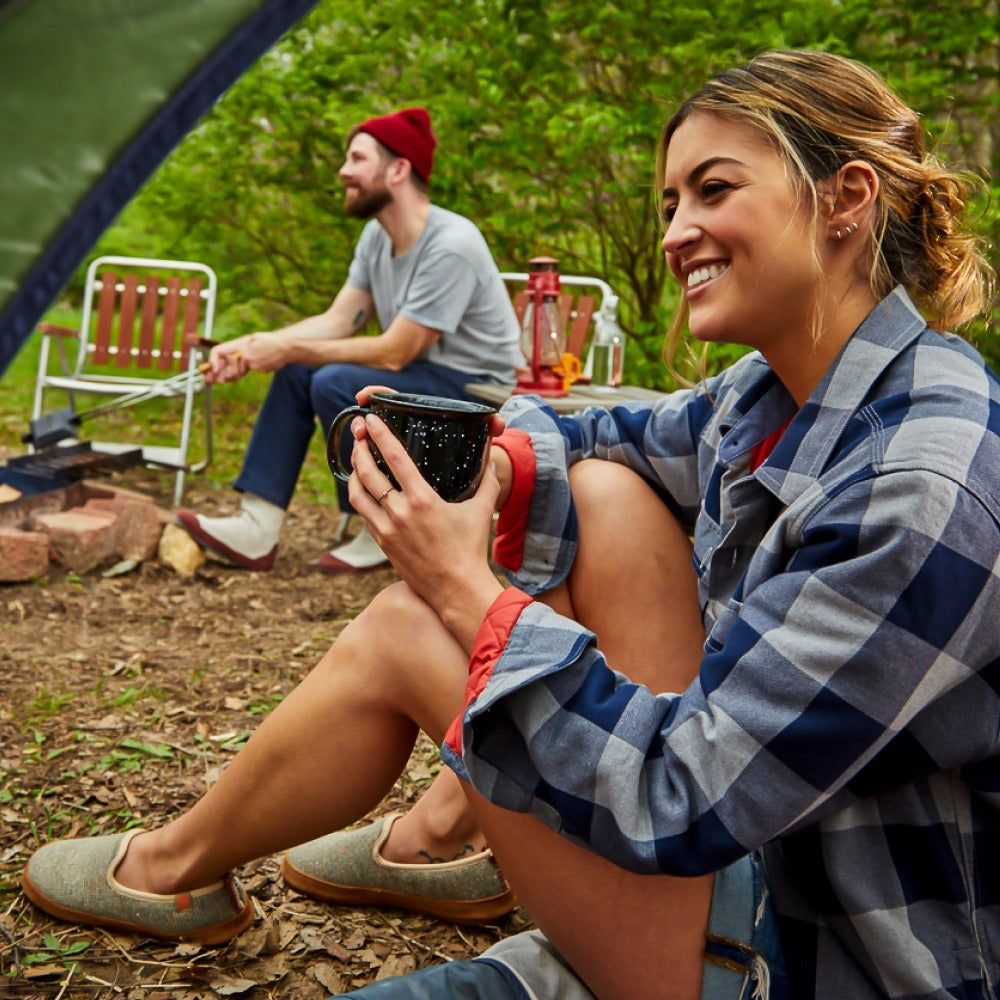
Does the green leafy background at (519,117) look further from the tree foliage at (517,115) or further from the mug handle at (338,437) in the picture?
the mug handle at (338,437)

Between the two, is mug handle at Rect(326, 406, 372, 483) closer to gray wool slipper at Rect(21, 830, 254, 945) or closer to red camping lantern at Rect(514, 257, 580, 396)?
gray wool slipper at Rect(21, 830, 254, 945)

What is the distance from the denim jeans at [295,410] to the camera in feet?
13.9

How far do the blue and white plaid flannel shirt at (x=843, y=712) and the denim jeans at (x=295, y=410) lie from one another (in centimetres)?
303

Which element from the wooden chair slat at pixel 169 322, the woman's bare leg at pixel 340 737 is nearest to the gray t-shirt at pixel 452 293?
the wooden chair slat at pixel 169 322

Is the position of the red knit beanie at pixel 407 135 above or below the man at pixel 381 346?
above

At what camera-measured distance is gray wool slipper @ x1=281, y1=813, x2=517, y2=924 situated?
6.31 ft

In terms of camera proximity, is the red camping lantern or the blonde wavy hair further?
the red camping lantern

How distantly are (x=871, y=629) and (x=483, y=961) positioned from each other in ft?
2.31

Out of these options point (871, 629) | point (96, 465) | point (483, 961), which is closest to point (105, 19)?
point (871, 629)

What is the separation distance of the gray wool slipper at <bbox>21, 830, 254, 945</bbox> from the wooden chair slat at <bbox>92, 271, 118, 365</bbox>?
4768 mm

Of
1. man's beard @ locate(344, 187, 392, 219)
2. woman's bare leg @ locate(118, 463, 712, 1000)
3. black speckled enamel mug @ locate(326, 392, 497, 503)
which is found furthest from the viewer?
man's beard @ locate(344, 187, 392, 219)

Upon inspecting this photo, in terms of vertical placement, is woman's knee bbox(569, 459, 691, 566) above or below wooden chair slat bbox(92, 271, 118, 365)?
above

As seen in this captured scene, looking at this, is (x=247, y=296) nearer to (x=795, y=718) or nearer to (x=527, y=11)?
(x=527, y=11)

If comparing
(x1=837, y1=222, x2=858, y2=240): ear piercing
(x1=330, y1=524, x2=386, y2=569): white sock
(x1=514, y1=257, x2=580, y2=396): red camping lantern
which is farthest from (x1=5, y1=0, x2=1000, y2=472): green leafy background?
(x1=837, y1=222, x2=858, y2=240): ear piercing
